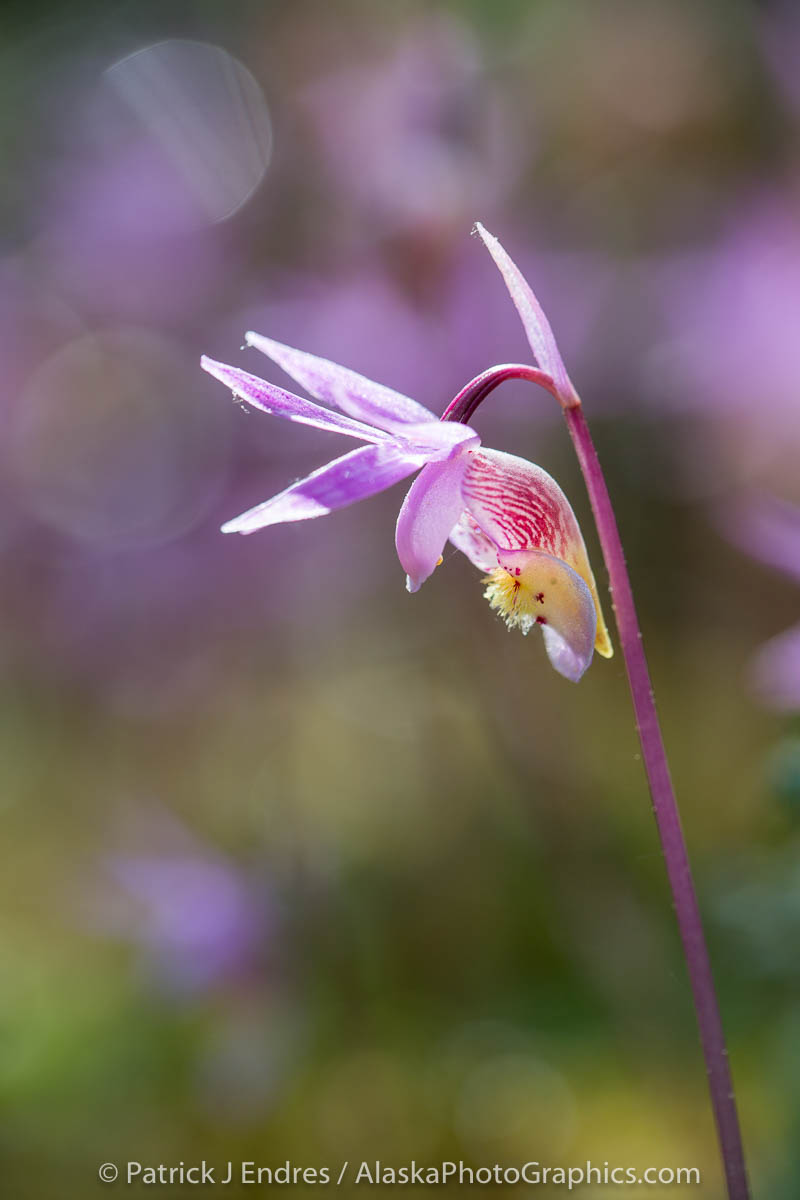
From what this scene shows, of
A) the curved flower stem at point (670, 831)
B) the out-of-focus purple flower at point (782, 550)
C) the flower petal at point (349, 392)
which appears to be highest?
the out-of-focus purple flower at point (782, 550)

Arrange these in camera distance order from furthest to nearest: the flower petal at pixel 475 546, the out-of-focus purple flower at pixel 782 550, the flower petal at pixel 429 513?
1. the out-of-focus purple flower at pixel 782 550
2. the flower petal at pixel 475 546
3. the flower petal at pixel 429 513

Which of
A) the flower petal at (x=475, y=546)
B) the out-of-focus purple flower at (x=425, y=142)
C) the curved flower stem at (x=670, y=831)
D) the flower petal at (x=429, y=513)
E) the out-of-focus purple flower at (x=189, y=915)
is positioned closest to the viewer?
the curved flower stem at (x=670, y=831)

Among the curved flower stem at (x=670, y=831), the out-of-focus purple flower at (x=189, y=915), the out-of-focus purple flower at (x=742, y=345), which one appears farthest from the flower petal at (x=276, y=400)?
the out-of-focus purple flower at (x=742, y=345)

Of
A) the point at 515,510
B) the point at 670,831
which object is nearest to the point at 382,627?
the point at 515,510

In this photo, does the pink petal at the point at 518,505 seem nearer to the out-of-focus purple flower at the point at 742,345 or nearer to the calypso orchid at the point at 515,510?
the calypso orchid at the point at 515,510

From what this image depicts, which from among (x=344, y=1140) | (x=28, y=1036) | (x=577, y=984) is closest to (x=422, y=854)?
(x=577, y=984)

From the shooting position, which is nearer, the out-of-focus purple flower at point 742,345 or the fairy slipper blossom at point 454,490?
the fairy slipper blossom at point 454,490

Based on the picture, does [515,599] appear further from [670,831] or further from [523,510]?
[670,831]

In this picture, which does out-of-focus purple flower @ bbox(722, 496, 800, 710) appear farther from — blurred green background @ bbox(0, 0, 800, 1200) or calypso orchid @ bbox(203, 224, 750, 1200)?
calypso orchid @ bbox(203, 224, 750, 1200)
